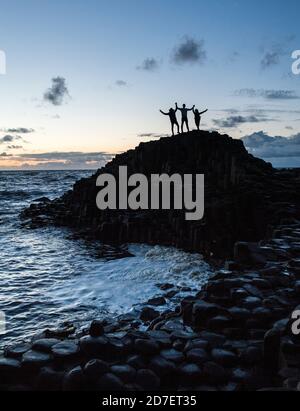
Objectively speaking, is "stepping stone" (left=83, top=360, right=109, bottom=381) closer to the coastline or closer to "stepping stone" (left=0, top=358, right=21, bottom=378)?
the coastline

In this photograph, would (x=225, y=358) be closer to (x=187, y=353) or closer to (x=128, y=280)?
(x=187, y=353)

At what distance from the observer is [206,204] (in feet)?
60.3

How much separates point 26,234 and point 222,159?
1204 centimetres

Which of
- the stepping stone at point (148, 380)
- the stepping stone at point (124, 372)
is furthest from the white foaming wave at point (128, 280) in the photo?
the stepping stone at point (148, 380)

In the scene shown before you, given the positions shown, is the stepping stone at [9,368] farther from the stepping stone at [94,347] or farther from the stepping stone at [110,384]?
the stepping stone at [110,384]

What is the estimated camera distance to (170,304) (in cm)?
996

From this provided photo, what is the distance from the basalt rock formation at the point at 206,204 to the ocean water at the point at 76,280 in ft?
4.30

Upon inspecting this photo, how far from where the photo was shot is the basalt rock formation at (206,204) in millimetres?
16594

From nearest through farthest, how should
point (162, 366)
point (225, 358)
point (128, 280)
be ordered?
point (162, 366) < point (225, 358) < point (128, 280)

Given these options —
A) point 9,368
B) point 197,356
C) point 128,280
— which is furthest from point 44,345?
point 128,280

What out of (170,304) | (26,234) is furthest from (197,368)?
(26,234)

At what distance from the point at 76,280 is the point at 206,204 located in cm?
821

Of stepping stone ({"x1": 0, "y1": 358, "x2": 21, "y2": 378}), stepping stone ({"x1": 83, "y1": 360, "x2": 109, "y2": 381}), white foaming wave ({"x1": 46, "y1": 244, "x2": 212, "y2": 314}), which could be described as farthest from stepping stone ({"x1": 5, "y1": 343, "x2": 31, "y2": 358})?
white foaming wave ({"x1": 46, "y1": 244, "x2": 212, "y2": 314})

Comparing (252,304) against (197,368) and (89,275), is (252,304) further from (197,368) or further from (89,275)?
(89,275)
